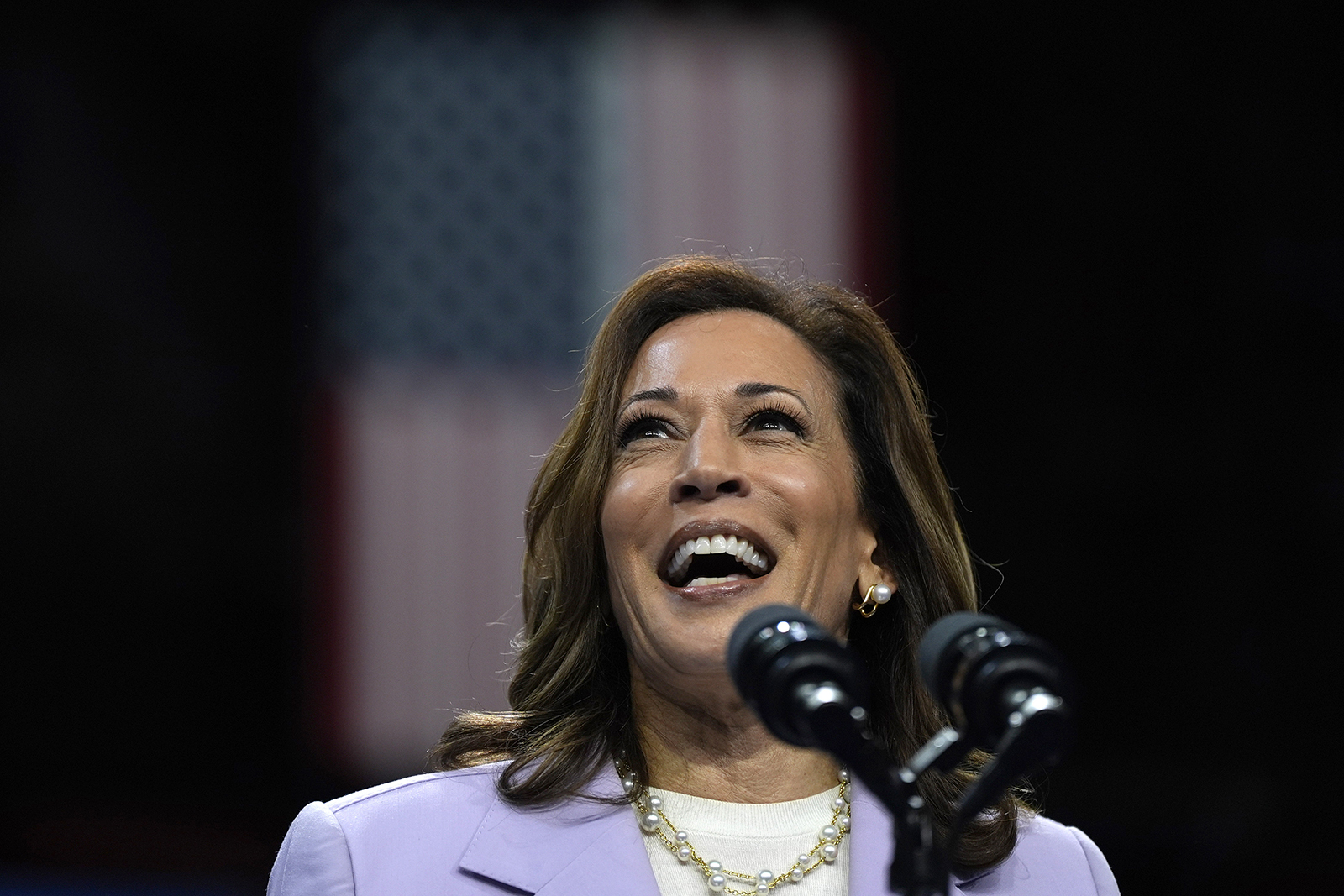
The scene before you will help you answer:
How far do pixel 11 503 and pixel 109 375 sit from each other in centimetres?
42

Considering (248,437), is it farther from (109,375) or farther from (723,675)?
(723,675)

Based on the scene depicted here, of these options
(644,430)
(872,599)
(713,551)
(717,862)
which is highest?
(644,430)

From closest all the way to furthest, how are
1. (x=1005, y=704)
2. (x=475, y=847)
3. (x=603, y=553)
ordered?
A: (x=1005, y=704) → (x=475, y=847) → (x=603, y=553)

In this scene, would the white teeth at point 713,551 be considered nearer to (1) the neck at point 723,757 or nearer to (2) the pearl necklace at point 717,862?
(1) the neck at point 723,757

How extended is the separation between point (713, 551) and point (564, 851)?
40cm

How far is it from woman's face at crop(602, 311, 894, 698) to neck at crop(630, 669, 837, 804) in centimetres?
7

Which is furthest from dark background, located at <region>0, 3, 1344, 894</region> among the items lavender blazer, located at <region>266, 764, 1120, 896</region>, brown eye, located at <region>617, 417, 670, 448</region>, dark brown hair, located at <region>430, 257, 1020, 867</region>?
brown eye, located at <region>617, 417, 670, 448</region>

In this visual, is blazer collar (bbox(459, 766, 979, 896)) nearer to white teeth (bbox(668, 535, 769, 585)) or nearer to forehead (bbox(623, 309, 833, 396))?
white teeth (bbox(668, 535, 769, 585))

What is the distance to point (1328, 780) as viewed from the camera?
170 inches

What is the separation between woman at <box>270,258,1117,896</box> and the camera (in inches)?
71.9

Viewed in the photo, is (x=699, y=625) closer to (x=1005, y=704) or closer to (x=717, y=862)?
(x=717, y=862)

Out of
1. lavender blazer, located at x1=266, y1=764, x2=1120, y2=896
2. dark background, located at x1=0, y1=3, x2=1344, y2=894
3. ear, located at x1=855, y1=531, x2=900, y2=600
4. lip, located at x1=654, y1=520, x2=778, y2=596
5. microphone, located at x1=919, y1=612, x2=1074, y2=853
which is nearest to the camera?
microphone, located at x1=919, y1=612, x2=1074, y2=853

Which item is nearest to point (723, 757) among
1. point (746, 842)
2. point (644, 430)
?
point (746, 842)

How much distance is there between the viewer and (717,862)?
1860mm
